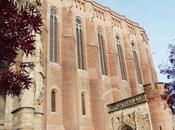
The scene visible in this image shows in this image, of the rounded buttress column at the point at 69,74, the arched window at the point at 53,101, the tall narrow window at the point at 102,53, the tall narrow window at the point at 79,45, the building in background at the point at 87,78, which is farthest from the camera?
the tall narrow window at the point at 102,53

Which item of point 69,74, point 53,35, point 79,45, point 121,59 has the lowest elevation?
point 69,74

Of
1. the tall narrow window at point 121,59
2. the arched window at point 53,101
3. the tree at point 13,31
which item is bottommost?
the tree at point 13,31

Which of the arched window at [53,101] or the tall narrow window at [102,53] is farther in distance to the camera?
the tall narrow window at [102,53]

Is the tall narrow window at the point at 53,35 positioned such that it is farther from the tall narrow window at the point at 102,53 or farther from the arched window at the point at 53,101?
the tall narrow window at the point at 102,53

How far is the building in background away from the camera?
625 inches

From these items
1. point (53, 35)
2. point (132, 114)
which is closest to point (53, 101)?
point (53, 35)

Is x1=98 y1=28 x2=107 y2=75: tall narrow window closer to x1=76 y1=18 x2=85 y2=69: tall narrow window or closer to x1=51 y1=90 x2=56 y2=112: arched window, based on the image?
x1=76 y1=18 x2=85 y2=69: tall narrow window

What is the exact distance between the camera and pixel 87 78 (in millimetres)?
24125

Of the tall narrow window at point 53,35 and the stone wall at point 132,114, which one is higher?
the tall narrow window at point 53,35

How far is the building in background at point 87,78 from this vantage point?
15.9 meters

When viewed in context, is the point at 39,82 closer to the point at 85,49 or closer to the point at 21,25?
the point at 85,49

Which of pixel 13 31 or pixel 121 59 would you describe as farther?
pixel 121 59

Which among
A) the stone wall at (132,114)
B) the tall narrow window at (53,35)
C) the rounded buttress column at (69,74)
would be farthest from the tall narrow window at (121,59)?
the stone wall at (132,114)

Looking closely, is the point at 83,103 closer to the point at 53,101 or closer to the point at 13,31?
the point at 53,101
